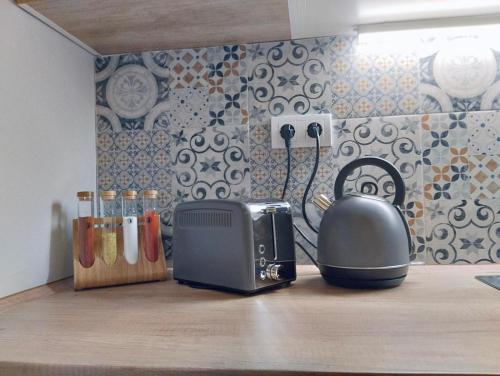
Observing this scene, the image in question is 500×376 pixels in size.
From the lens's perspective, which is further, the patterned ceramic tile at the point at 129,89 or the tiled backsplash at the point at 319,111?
the patterned ceramic tile at the point at 129,89

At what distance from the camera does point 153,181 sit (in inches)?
46.4

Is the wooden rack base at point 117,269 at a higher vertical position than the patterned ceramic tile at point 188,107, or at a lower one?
lower

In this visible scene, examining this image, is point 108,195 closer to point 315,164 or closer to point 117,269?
point 117,269

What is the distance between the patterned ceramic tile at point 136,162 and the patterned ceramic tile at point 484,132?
797 millimetres

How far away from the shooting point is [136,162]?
1185 millimetres

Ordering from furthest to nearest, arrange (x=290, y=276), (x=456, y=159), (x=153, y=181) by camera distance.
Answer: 1. (x=153, y=181)
2. (x=456, y=159)
3. (x=290, y=276)

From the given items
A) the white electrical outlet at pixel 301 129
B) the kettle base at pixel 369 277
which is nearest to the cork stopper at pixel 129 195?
the white electrical outlet at pixel 301 129

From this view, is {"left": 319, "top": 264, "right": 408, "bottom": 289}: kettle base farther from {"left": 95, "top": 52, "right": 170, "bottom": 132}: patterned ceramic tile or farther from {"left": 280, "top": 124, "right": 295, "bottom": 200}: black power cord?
{"left": 95, "top": 52, "right": 170, "bottom": 132}: patterned ceramic tile

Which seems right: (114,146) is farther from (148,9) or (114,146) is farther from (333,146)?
→ (333,146)

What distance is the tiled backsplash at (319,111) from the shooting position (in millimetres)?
1068

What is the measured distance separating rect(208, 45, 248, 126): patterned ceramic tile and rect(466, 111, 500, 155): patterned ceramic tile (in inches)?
22.9

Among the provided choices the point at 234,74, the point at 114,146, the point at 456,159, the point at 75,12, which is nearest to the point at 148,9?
the point at 75,12

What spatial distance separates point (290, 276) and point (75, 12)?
76cm

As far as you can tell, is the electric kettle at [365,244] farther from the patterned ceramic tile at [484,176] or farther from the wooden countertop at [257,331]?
the patterned ceramic tile at [484,176]
